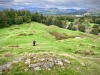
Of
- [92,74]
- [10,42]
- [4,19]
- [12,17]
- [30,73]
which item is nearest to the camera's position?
[30,73]

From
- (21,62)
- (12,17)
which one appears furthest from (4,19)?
(21,62)

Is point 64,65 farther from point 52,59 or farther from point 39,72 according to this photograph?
point 39,72

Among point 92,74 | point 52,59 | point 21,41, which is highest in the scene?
point 52,59

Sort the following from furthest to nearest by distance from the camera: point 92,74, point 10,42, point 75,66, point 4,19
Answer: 1. point 4,19
2. point 10,42
3. point 75,66
4. point 92,74

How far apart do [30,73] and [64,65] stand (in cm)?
583

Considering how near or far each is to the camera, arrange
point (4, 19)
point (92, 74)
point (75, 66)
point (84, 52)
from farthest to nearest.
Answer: point (4, 19)
point (84, 52)
point (75, 66)
point (92, 74)

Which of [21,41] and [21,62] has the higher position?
[21,62]

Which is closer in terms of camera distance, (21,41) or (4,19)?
(21,41)

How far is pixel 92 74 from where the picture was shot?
851 inches

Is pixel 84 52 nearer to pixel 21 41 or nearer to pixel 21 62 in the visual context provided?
pixel 21 62

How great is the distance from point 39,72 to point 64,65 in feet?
15.2

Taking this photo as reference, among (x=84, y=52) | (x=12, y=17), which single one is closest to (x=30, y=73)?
(x=84, y=52)

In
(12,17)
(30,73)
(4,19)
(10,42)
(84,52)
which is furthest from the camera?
(12,17)

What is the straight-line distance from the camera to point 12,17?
99875mm
